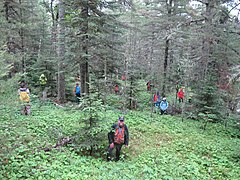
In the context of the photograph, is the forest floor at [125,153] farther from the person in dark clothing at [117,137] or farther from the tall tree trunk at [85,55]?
the tall tree trunk at [85,55]

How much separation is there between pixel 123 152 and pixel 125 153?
109 mm

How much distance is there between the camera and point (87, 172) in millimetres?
6285

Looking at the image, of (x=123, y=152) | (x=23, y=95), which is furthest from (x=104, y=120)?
(x=23, y=95)

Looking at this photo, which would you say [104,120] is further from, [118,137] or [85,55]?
[85,55]

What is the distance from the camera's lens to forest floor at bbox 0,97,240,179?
6043 millimetres

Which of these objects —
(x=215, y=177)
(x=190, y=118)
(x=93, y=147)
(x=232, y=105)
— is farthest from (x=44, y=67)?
(x=232, y=105)

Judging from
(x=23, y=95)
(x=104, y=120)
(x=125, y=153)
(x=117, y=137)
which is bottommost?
(x=125, y=153)

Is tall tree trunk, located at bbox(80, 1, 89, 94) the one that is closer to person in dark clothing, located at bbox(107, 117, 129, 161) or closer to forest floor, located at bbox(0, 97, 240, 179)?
forest floor, located at bbox(0, 97, 240, 179)

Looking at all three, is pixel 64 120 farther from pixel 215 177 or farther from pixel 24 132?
pixel 215 177

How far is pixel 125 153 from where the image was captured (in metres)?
8.46

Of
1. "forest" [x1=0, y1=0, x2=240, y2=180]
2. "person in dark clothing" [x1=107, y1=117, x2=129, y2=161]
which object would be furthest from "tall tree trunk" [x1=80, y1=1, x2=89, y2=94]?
"person in dark clothing" [x1=107, y1=117, x2=129, y2=161]

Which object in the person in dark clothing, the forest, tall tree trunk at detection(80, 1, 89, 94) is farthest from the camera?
tall tree trunk at detection(80, 1, 89, 94)

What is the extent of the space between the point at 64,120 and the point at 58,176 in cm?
507

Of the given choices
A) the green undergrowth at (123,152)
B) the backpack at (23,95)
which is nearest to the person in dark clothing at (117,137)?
the green undergrowth at (123,152)
